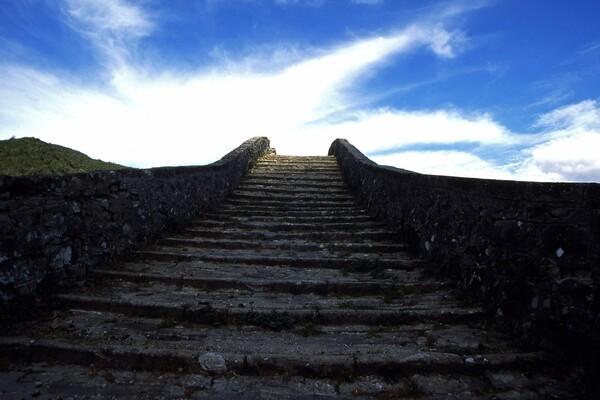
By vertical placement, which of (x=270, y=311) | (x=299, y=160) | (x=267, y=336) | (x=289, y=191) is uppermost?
(x=299, y=160)

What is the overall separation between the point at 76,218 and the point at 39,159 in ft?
47.8

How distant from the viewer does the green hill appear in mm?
14648

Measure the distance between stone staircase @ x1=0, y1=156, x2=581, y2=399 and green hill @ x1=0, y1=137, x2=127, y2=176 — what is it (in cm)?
1192

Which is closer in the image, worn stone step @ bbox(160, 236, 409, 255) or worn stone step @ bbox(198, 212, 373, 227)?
worn stone step @ bbox(160, 236, 409, 255)

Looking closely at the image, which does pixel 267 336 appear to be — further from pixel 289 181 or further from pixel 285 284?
pixel 289 181

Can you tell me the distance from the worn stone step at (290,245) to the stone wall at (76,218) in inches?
19.6

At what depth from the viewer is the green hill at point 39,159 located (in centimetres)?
1465

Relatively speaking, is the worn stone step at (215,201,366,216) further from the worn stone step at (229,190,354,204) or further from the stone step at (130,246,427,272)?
the stone step at (130,246,427,272)

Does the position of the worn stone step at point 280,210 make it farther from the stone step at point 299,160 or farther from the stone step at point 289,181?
the stone step at point 299,160

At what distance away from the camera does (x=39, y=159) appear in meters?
16.0

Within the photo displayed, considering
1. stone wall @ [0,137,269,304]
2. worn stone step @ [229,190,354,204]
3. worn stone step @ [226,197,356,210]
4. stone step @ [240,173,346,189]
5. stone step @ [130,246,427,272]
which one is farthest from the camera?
stone step @ [240,173,346,189]

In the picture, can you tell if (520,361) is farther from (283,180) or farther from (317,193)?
(283,180)

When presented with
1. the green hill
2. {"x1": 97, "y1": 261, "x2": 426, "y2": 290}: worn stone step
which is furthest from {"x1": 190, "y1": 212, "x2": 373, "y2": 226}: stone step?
the green hill

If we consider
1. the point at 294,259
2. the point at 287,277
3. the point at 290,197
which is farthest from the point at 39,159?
the point at 287,277
